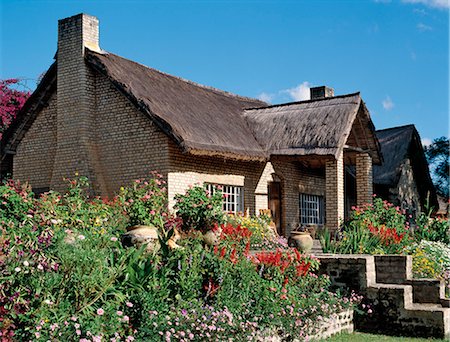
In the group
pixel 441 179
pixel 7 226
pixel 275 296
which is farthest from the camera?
pixel 441 179

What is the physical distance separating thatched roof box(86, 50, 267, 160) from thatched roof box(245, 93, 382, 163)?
21.6 inches

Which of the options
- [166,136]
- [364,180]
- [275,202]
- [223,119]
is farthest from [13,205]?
[364,180]

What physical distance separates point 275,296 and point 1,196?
4469mm

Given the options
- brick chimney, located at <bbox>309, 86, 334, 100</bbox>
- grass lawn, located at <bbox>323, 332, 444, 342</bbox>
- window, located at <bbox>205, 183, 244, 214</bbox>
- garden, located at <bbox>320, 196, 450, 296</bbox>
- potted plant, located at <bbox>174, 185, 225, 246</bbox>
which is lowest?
grass lawn, located at <bbox>323, 332, 444, 342</bbox>

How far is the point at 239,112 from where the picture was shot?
20.3 metres

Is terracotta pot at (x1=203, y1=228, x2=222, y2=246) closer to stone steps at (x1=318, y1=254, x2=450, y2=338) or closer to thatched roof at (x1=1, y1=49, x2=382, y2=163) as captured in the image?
stone steps at (x1=318, y1=254, x2=450, y2=338)

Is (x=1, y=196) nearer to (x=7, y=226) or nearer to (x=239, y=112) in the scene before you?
(x=7, y=226)

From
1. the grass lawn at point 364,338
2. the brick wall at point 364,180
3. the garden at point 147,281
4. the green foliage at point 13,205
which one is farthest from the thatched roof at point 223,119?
the grass lawn at point 364,338

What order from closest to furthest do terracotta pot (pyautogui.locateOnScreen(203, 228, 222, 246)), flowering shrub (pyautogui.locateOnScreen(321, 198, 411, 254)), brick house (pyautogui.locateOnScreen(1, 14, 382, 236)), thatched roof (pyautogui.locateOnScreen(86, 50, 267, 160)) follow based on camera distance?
terracotta pot (pyautogui.locateOnScreen(203, 228, 222, 246))
flowering shrub (pyautogui.locateOnScreen(321, 198, 411, 254))
thatched roof (pyautogui.locateOnScreen(86, 50, 267, 160))
brick house (pyautogui.locateOnScreen(1, 14, 382, 236))

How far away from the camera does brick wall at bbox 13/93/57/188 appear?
17.7 meters

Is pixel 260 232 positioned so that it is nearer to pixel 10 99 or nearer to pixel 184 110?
pixel 184 110

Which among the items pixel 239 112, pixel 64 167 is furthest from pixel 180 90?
pixel 64 167

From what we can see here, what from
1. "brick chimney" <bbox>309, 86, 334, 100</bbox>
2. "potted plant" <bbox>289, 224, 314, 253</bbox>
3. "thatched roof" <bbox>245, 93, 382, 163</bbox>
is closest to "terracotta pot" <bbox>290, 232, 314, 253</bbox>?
"potted plant" <bbox>289, 224, 314, 253</bbox>

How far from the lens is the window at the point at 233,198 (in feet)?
56.4
